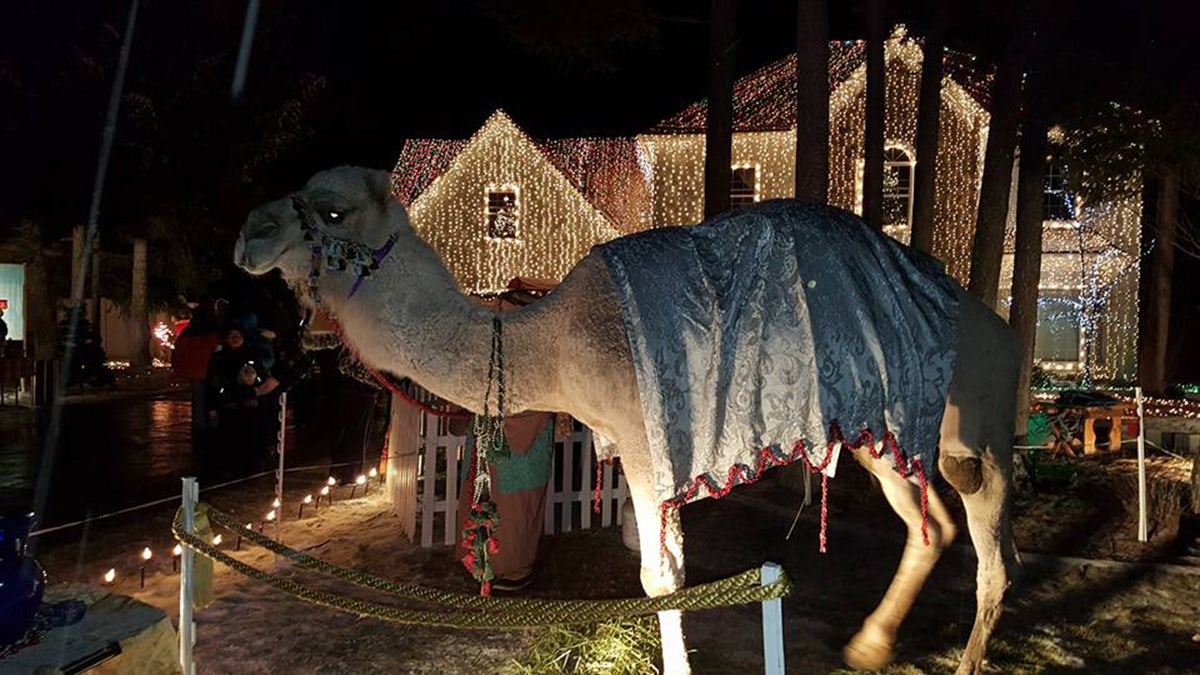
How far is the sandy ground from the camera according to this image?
541 cm

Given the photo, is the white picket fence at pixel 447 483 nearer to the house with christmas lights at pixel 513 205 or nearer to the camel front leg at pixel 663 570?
the camel front leg at pixel 663 570

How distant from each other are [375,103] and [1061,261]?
2674 centimetres

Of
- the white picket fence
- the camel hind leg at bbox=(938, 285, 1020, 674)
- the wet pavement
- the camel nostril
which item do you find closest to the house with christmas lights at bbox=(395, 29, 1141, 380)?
the wet pavement

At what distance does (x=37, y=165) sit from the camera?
21547 millimetres

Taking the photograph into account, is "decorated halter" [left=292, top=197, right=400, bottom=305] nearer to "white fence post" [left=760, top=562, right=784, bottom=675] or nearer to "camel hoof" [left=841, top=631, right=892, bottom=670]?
"white fence post" [left=760, top=562, right=784, bottom=675]

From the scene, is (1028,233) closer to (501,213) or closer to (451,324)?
(451,324)

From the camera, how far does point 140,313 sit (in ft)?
78.8

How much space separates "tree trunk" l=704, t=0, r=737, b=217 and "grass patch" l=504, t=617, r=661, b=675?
6.99 meters

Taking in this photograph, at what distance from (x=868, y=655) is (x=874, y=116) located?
836cm

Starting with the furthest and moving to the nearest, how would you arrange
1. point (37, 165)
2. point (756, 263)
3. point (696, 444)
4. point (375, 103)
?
point (375, 103), point (37, 165), point (756, 263), point (696, 444)

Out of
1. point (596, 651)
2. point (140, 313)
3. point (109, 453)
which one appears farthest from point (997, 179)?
point (140, 313)

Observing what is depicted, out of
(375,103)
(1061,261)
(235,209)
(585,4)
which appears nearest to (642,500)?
(585,4)

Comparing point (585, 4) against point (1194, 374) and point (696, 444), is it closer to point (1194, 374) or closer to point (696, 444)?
point (696, 444)

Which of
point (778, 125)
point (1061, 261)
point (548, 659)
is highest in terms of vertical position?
point (778, 125)
